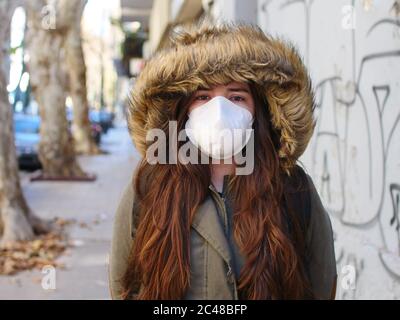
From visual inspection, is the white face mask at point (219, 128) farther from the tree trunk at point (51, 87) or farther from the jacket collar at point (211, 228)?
the tree trunk at point (51, 87)

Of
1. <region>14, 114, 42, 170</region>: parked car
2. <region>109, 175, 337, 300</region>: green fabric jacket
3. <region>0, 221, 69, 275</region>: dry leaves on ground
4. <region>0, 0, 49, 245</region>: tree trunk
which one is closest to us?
<region>109, 175, 337, 300</region>: green fabric jacket

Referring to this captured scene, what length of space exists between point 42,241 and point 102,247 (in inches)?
27.6

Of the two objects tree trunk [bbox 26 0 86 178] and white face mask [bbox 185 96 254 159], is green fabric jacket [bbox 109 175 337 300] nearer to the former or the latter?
white face mask [bbox 185 96 254 159]

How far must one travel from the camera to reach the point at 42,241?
7312 mm

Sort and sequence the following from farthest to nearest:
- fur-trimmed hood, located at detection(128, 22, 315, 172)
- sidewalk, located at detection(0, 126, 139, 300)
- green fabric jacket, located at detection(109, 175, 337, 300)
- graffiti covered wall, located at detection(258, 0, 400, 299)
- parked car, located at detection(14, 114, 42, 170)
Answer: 1. parked car, located at detection(14, 114, 42, 170)
2. sidewalk, located at detection(0, 126, 139, 300)
3. graffiti covered wall, located at detection(258, 0, 400, 299)
4. fur-trimmed hood, located at detection(128, 22, 315, 172)
5. green fabric jacket, located at detection(109, 175, 337, 300)

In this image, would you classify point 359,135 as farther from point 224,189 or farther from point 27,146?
point 27,146

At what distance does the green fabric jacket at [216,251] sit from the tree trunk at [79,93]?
1560 centimetres

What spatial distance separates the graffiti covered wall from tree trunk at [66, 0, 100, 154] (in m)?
13.1

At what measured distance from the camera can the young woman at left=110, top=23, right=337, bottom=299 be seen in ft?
6.59

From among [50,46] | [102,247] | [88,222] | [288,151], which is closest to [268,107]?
[288,151]

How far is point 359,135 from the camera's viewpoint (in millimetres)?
4344

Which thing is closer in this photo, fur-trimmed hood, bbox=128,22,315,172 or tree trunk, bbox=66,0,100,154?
fur-trimmed hood, bbox=128,22,315,172

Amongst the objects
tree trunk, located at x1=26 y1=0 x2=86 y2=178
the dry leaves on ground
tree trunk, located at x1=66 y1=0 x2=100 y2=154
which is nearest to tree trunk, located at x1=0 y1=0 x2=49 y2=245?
the dry leaves on ground

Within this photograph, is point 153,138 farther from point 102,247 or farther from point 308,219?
point 102,247
